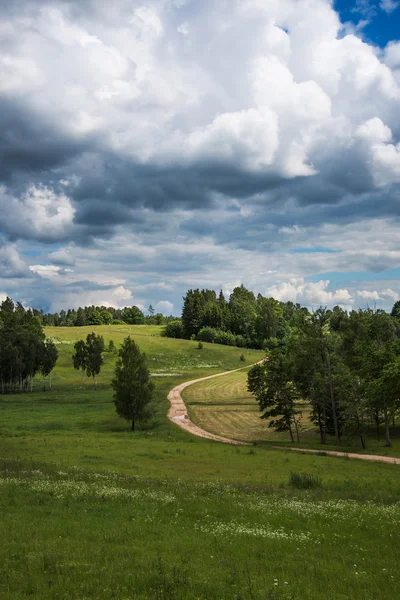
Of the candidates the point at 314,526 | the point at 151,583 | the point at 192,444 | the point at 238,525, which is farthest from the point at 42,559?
the point at 192,444

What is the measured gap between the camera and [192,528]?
618 inches

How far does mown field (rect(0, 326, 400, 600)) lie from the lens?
10.5 metres

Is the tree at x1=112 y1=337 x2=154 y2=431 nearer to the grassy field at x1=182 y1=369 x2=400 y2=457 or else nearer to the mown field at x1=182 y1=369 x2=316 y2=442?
the grassy field at x1=182 y1=369 x2=400 y2=457

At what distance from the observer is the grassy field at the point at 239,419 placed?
2138 inches

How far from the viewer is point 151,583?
410 inches

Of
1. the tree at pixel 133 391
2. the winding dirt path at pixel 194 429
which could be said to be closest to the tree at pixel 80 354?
the winding dirt path at pixel 194 429

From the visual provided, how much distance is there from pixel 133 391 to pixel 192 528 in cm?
4606

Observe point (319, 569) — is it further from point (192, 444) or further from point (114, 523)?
point (192, 444)

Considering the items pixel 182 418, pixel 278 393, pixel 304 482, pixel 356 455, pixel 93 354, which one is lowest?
pixel 182 418

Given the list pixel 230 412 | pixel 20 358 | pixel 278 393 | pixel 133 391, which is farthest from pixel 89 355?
pixel 278 393

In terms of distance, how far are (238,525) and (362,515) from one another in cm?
528

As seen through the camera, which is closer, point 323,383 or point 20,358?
point 323,383

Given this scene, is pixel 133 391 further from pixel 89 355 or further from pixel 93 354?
pixel 89 355

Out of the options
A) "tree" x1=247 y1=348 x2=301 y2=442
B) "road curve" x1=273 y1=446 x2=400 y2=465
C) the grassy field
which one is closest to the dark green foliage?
the grassy field
